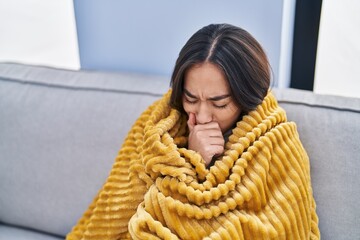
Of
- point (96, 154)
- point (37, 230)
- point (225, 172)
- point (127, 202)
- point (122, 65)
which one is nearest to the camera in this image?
point (225, 172)

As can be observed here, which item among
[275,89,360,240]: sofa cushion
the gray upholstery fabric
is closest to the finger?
[275,89,360,240]: sofa cushion

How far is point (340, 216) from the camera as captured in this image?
111 cm

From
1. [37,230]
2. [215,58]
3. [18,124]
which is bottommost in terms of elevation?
[37,230]

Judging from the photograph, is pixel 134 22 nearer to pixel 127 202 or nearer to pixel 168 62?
pixel 168 62

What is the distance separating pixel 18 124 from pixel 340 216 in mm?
1076

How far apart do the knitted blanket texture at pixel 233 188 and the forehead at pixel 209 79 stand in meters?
0.11

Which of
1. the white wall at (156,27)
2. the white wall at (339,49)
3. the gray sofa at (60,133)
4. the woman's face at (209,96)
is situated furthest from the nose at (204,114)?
the white wall at (339,49)

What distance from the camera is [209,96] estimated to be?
983 mm

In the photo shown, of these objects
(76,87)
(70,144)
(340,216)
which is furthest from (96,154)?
(340,216)

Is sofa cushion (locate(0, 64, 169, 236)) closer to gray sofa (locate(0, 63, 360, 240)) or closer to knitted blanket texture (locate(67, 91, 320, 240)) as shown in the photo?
gray sofa (locate(0, 63, 360, 240))

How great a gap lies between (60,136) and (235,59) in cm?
71

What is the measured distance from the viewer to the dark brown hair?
3.19ft

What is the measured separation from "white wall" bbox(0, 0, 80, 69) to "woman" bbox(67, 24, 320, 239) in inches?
31.9

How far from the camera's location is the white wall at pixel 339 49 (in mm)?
1326
